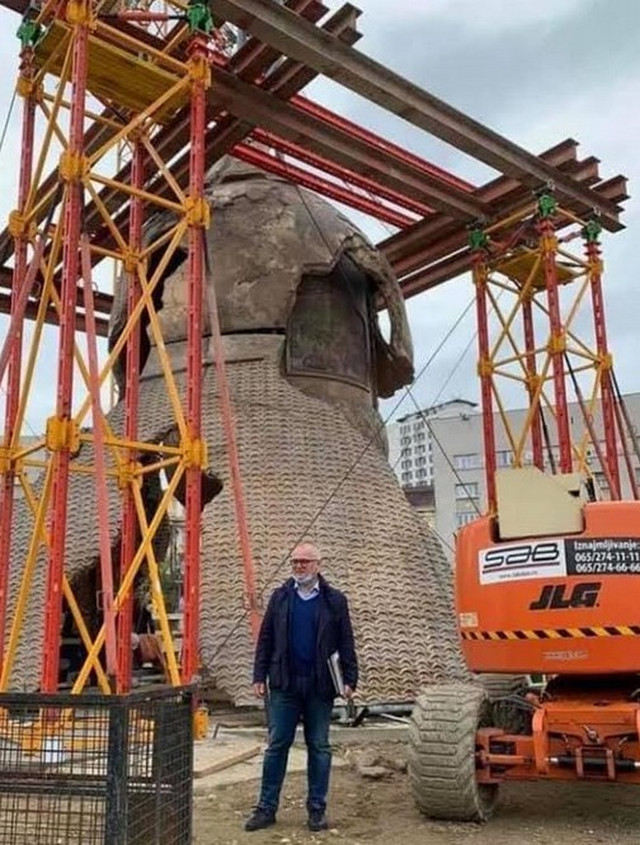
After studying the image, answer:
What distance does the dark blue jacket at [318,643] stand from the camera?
245 inches

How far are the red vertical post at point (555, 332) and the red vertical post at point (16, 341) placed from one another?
7822 millimetres

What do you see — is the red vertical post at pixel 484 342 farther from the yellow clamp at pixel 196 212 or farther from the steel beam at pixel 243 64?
the yellow clamp at pixel 196 212

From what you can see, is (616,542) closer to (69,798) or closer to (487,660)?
(487,660)

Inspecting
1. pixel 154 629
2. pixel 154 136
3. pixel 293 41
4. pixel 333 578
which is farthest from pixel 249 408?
pixel 154 629

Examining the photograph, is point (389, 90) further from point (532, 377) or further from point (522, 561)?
point (522, 561)

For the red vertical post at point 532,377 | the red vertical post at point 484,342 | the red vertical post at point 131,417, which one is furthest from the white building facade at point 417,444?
the red vertical post at point 131,417

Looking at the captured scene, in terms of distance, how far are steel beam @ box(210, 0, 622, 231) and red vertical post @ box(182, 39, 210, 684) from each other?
95 cm

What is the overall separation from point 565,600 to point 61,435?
15.6ft

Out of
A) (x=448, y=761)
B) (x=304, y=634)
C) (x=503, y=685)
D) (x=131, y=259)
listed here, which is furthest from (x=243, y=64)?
(x=448, y=761)

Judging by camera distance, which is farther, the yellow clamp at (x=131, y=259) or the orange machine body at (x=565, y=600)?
the yellow clamp at (x=131, y=259)

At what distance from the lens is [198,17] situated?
10.2 meters

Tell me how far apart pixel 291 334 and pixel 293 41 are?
473 centimetres

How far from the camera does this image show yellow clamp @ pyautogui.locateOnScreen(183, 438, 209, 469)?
950 centimetres

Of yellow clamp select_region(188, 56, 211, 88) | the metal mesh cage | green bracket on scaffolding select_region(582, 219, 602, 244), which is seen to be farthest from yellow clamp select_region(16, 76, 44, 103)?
green bracket on scaffolding select_region(582, 219, 602, 244)
